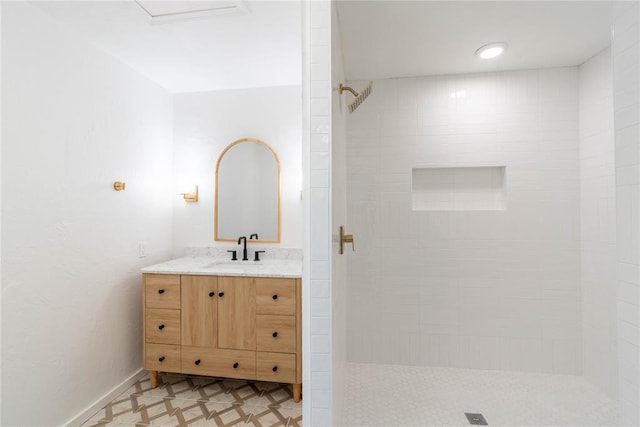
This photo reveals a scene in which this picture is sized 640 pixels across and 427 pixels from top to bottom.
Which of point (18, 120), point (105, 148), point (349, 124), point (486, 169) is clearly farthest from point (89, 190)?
point (486, 169)

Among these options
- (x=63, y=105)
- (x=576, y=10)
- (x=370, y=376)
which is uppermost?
(x=576, y=10)

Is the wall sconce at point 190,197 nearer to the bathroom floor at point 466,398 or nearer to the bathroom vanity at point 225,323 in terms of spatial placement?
the bathroom vanity at point 225,323

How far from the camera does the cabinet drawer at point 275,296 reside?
1.88 m

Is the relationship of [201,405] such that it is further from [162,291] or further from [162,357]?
[162,291]

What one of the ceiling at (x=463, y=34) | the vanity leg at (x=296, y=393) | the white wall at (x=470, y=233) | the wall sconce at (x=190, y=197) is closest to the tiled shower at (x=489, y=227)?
the white wall at (x=470, y=233)

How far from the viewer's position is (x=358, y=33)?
65.9 inches

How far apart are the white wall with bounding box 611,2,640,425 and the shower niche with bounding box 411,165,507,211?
1330 mm

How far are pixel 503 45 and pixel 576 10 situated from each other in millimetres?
351

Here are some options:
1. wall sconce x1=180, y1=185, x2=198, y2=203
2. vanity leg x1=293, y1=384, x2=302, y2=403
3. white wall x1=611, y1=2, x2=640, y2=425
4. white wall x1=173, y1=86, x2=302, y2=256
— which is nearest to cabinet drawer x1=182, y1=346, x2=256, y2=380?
vanity leg x1=293, y1=384, x2=302, y2=403

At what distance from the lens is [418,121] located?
7.16ft

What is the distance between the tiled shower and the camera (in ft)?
6.17

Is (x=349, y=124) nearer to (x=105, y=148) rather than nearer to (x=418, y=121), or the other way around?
(x=418, y=121)

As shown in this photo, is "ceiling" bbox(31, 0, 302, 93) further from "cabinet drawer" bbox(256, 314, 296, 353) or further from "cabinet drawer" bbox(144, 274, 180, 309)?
"cabinet drawer" bbox(256, 314, 296, 353)

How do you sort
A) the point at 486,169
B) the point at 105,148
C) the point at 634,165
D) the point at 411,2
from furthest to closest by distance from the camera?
the point at 486,169 → the point at 105,148 → the point at 411,2 → the point at 634,165
